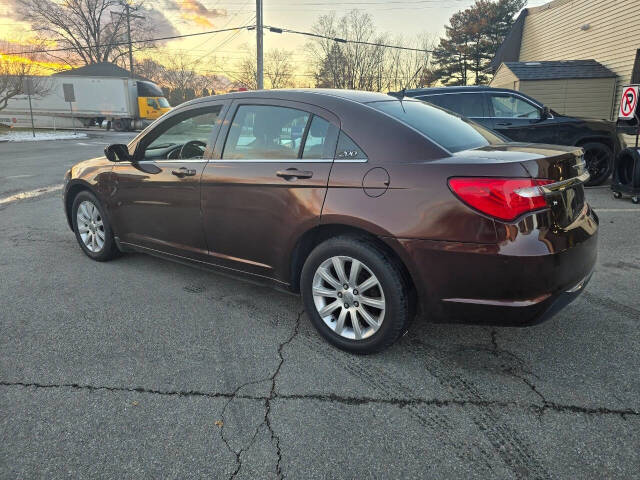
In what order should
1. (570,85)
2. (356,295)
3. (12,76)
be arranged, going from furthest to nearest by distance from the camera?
(12,76) < (570,85) < (356,295)

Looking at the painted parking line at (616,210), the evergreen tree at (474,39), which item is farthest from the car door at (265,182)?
the evergreen tree at (474,39)

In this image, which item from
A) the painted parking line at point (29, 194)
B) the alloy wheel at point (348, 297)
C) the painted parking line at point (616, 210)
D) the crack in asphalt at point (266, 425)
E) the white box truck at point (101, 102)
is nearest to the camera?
the crack in asphalt at point (266, 425)

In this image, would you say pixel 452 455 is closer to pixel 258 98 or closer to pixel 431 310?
pixel 431 310

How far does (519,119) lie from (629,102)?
1866 millimetres

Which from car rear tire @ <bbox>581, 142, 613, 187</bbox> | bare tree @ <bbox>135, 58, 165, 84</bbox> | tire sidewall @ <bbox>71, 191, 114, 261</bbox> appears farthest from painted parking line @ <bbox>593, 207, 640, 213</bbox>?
bare tree @ <bbox>135, 58, 165, 84</bbox>

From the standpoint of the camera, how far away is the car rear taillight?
2295 millimetres

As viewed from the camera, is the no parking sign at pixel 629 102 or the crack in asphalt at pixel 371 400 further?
the no parking sign at pixel 629 102

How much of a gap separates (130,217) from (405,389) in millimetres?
2972

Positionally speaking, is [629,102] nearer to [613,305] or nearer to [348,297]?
[613,305]

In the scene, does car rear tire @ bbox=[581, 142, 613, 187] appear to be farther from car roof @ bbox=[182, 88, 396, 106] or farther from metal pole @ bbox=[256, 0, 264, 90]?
metal pole @ bbox=[256, 0, 264, 90]

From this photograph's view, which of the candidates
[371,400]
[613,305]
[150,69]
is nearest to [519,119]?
[613,305]

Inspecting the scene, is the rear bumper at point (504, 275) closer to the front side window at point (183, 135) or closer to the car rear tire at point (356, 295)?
the car rear tire at point (356, 295)

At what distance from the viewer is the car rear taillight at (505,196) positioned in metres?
2.29

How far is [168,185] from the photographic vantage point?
3754mm
